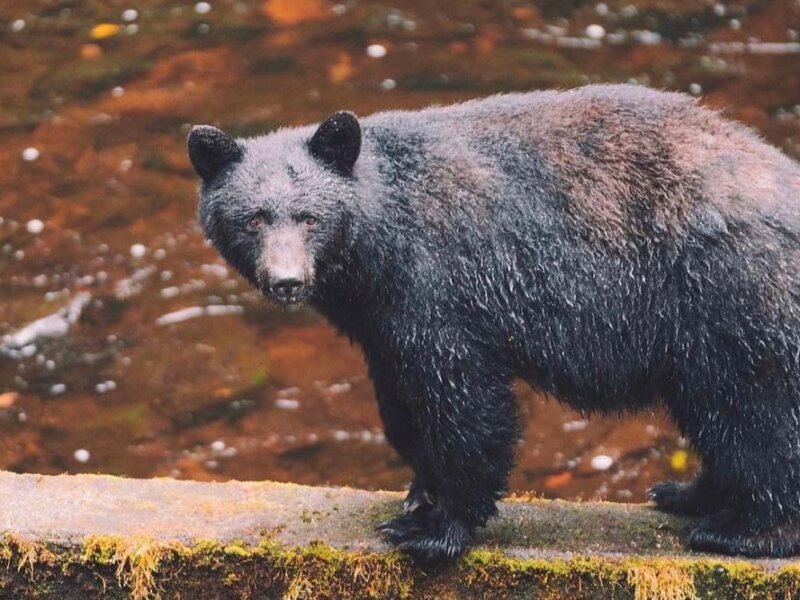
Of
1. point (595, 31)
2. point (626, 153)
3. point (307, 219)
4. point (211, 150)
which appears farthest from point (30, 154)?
point (626, 153)

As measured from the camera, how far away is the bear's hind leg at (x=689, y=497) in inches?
293

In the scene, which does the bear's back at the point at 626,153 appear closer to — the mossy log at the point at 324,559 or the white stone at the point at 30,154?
the mossy log at the point at 324,559

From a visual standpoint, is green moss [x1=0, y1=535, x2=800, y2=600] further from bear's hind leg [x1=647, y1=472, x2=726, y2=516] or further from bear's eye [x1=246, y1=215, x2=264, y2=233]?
bear's eye [x1=246, y1=215, x2=264, y2=233]

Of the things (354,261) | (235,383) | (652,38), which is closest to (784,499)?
(354,261)

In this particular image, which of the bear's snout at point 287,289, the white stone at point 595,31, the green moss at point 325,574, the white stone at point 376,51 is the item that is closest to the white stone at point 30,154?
the white stone at point 376,51

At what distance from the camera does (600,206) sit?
6520 millimetres

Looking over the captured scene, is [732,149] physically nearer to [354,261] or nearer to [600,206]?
[600,206]

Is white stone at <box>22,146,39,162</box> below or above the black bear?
below

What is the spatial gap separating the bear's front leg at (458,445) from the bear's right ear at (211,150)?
1312 millimetres

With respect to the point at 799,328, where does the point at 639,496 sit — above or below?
below

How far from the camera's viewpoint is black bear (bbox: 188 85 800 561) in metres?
6.38

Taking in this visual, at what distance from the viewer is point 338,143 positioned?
6422 mm

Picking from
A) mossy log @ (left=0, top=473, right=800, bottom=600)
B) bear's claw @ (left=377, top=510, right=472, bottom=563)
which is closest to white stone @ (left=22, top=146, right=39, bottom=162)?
mossy log @ (left=0, top=473, right=800, bottom=600)

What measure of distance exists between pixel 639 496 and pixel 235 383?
139 inches
